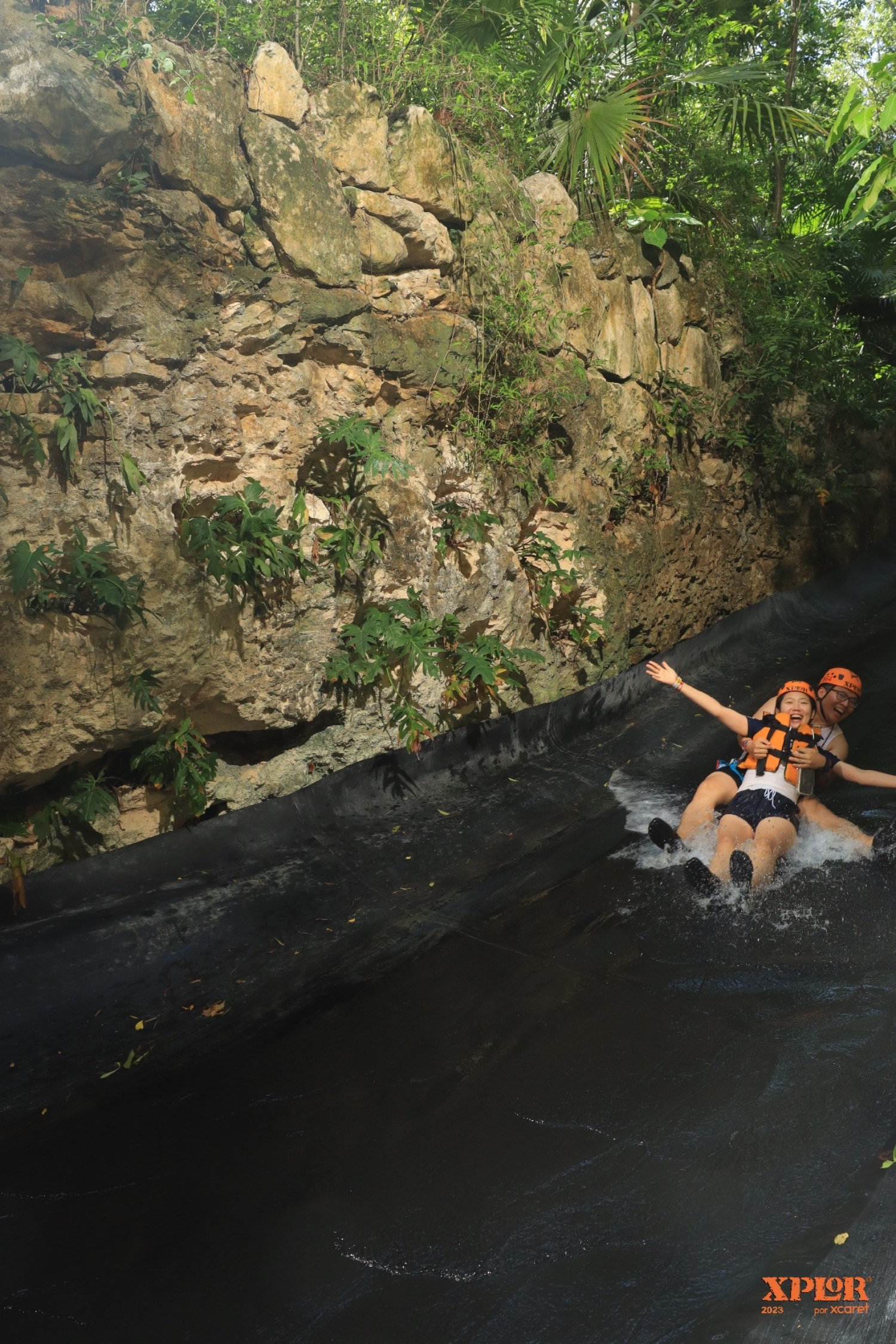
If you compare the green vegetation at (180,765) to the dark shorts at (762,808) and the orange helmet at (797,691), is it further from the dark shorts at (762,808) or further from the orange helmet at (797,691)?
the orange helmet at (797,691)

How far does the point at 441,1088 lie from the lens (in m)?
3.46

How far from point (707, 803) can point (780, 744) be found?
495 millimetres

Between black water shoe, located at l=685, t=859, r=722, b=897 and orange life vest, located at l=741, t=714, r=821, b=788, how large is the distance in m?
0.74

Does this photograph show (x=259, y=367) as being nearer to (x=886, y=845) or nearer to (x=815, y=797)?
(x=815, y=797)

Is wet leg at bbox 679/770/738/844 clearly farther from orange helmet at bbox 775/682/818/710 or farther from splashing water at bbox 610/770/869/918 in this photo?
orange helmet at bbox 775/682/818/710

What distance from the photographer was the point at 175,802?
5324 mm

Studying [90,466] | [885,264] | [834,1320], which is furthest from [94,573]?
[885,264]

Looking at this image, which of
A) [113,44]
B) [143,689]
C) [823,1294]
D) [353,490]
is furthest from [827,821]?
[113,44]

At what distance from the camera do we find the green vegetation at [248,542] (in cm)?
522

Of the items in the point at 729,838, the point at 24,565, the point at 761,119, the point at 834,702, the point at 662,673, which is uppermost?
the point at 761,119

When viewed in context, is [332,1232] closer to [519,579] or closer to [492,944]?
[492,944]

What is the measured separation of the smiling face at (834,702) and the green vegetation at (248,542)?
3086mm

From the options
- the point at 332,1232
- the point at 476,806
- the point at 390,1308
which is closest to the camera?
the point at 390,1308

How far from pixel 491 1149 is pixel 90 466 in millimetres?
3709
